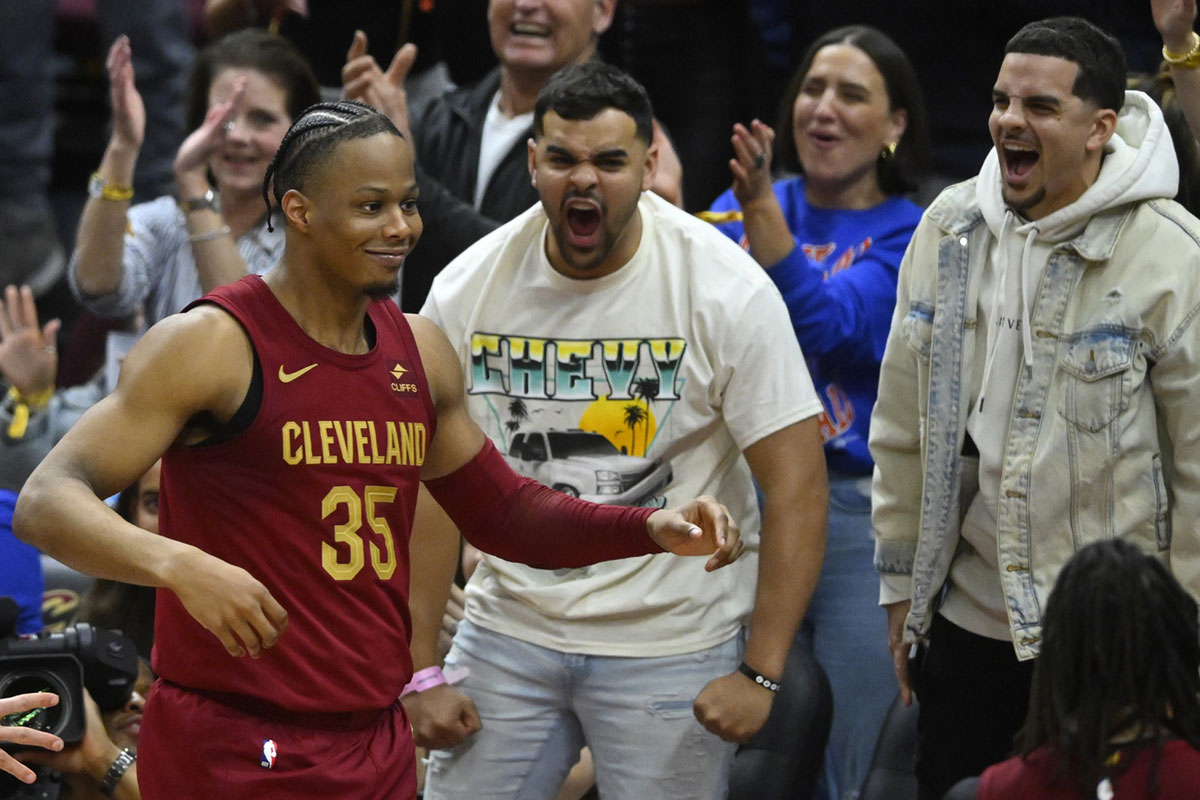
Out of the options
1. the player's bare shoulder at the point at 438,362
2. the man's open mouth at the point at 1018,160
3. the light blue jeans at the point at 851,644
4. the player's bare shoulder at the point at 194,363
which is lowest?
the light blue jeans at the point at 851,644

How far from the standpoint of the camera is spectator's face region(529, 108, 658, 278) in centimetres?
389

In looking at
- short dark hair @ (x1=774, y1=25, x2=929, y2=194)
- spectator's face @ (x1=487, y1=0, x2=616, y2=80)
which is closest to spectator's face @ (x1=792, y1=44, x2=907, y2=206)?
short dark hair @ (x1=774, y1=25, x2=929, y2=194)

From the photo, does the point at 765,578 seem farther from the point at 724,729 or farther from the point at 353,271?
the point at 353,271

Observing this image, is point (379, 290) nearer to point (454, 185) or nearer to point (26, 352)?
point (454, 185)

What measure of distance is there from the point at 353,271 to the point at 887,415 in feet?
4.33

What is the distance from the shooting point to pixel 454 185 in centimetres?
517

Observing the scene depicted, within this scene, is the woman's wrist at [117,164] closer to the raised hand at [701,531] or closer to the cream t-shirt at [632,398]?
the cream t-shirt at [632,398]

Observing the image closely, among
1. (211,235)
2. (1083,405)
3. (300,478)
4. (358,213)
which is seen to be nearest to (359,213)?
(358,213)

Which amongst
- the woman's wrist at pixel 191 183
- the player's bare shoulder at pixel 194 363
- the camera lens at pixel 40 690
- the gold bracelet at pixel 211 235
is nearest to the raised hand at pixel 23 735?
the camera lens at pixel 40 690

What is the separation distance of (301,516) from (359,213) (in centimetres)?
54

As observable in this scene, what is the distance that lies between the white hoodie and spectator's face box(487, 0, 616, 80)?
166cm

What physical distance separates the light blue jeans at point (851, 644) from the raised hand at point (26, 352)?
2379mm

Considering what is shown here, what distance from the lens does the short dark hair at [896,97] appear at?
193 inches

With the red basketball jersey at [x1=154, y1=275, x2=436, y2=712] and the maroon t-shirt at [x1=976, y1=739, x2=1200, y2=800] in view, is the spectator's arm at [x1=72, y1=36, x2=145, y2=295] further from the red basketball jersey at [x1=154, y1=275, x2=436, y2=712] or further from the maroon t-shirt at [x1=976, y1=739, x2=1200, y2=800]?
the maroon t-shirt at [x1=976, y1=739, x2=1200, y2=800]
